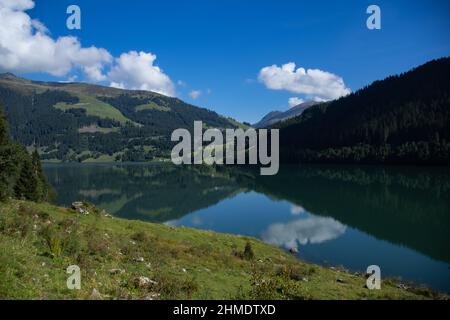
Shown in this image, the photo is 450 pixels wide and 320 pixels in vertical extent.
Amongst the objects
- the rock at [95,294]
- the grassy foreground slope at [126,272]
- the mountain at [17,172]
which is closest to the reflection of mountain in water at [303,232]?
the grassy foreground slope at [126,272]

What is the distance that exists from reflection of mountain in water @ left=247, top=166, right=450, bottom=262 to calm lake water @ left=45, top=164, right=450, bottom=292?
11cm

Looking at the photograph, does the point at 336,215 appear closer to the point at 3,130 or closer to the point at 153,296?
Answer: the point at 3,130

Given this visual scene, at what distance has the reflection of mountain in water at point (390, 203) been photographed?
2258 inches

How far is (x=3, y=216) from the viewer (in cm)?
2183

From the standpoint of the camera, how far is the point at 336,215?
79500 mm

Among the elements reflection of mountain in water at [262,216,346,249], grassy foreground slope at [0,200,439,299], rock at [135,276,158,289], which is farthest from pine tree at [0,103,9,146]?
reflection of mountain in water at [262,216,346,249]

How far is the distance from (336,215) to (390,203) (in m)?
20.4

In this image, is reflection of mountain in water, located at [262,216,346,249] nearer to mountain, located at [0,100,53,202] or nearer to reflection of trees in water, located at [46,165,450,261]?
reflection of trees in water, located at [46,165,450,261]

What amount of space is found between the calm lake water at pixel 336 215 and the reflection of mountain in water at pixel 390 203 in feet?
0.37

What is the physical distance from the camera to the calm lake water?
4584 cm

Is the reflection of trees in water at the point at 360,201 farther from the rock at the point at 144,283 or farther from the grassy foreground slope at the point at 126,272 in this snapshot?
the rock at the point at 144,283

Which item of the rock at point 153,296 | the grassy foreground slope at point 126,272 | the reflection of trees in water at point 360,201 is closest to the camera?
the grassy foreground slope at point 126,272

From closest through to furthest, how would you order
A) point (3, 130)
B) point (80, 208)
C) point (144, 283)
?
point (144, 283) < point (3, 130) < point (80, 208)

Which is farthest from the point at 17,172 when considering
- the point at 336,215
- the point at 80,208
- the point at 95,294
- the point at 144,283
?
the point at 336,215
